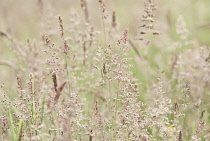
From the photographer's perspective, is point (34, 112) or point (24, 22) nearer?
point (34, 112)

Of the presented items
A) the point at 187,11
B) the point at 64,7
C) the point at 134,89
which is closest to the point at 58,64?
the point at 134,89

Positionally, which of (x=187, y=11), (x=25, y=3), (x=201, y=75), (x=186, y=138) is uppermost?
(x=25, y=3)

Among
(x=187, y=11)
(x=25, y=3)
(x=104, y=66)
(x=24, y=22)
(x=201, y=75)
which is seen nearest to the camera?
(x=104, y=66)

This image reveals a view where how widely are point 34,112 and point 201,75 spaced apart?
45.9 inches

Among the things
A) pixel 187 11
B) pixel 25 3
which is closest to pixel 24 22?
pixel 25 3

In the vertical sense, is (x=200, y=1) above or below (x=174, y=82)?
above

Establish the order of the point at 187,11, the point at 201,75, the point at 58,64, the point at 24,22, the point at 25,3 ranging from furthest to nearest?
1. the point at 25,3
2. the point at 24,22
3. the point at 187,11
4. the point at 201,75
5. the point at 58,64

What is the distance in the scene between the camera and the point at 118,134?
7.29 feet

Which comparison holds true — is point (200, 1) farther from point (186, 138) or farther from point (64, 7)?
point (186, 138)

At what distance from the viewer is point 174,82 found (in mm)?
3697

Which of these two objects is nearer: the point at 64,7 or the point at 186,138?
the point at 186,138

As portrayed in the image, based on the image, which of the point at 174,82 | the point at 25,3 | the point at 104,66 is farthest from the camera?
the point at 25,3

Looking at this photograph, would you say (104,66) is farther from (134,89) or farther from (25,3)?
(25,3)

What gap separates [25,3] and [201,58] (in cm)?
809
